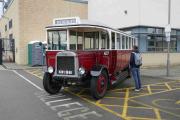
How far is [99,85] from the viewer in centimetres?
1009

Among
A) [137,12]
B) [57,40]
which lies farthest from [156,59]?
[57,40]

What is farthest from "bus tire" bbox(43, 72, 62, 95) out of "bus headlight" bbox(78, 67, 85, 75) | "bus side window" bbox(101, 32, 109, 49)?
"bus side window" bbox(101, 32, 109, 49)

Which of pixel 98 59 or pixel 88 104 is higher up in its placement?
pixel 98 59

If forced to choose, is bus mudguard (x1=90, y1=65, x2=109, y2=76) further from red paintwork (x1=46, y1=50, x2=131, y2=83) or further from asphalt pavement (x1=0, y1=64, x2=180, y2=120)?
asphalt pavement (x1=0, y1=64, x2=180, y2=120)

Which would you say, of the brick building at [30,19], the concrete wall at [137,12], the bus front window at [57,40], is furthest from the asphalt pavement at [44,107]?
the brick building at [30,19]

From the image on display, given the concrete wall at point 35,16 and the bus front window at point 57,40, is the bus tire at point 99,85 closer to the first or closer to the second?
the bus front window at point 57,40

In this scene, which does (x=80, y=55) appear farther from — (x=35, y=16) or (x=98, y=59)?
(x=35, y=16)

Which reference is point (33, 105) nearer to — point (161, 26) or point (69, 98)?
point (69, 98)

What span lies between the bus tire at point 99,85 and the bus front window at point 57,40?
64.4 inches

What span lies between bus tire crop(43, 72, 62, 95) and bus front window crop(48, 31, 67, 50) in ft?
3.39

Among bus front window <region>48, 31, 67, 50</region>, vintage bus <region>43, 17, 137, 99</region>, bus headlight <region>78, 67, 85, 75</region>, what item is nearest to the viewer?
bus headlight <region>78, 67, 85, 75</region>

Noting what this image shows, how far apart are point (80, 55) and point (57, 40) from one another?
128 cm

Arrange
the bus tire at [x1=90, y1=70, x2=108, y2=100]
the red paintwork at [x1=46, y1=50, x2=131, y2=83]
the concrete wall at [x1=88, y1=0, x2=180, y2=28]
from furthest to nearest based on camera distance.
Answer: the concrete wall at [x1=88, y1=0, x2=180, y2=28], the red paintwork at [x1=46, y1=50, x2=131, y2=83], the bus tire at [x1=90, y1=70, x2=108, y2=100]

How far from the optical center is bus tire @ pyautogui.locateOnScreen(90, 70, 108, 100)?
973 cm
